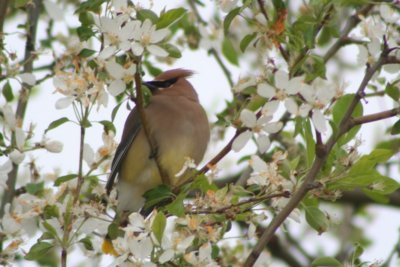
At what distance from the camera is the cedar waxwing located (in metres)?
4.09

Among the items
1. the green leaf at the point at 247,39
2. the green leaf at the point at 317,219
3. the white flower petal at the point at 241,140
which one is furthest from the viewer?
the green leaf at the point at 247,39

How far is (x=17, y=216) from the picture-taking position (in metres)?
2.93

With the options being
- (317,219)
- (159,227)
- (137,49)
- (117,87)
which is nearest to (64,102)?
(117,87)

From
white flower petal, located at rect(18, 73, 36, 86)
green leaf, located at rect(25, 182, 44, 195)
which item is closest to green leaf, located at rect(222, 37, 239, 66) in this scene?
green leaf, located at rect(25, 182, 44, 195)

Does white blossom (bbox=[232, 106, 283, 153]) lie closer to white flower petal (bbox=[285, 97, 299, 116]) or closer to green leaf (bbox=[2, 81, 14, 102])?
white flower petal (bbox=[285, 97, 299, 116])

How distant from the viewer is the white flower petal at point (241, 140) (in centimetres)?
271

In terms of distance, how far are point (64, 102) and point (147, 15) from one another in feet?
1.27

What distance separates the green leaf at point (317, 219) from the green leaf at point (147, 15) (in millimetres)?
752

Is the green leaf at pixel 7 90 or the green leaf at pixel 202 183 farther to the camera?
the green leaf at pixel 7 90

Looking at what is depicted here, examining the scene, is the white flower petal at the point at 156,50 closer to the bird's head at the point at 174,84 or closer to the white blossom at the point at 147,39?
the white blossom at the point at 147,39

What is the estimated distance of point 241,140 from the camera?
2.72 m

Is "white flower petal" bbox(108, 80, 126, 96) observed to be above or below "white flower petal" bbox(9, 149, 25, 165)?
above

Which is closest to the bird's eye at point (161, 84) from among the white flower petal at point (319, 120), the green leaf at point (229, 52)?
the green leaf at point (229, 52)

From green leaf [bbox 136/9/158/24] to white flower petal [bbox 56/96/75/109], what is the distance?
1.14ft
